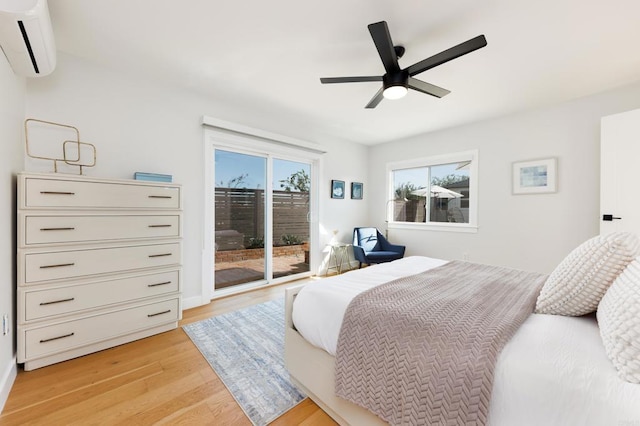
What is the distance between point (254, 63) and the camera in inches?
94.0

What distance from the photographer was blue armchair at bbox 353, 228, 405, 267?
4.06 metres

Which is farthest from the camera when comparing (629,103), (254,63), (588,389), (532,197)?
(532,197)

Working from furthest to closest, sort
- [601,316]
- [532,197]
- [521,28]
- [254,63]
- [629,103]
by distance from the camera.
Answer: [532,197] < [629,103] < [254,63] < [521,28] < [601,316]

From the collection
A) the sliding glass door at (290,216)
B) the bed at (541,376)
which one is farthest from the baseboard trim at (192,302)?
the bed at (541,376)

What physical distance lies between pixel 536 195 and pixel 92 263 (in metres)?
4.73

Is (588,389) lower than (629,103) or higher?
lower

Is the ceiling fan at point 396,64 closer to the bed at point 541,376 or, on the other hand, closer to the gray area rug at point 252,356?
the bed at point 541,376

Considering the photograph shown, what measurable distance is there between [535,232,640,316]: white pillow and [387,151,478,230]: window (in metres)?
2.93

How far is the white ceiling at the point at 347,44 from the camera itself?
1.74 m

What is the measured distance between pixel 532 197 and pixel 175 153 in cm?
434

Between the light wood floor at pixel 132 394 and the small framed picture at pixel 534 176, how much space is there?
3.57 m

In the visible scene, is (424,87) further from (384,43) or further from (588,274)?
(588,274)

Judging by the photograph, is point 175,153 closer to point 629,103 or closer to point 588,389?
point 588,389

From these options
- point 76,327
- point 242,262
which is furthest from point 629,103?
point 76,327
